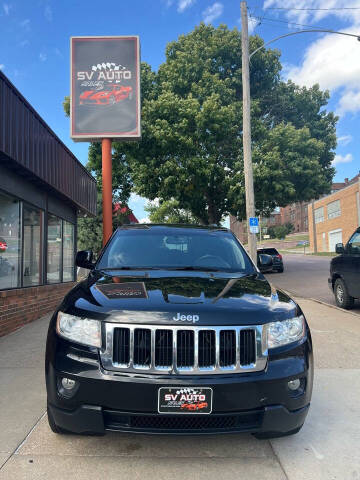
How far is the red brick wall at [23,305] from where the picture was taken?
273 inches

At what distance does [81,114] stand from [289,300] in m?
10.7

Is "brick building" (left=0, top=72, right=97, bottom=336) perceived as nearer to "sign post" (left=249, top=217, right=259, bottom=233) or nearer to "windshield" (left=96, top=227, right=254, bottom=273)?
"windshield" (left=96, top=227, right=254, bottom=273)

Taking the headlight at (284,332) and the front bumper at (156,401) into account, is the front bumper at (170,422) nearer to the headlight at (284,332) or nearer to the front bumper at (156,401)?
the front bumper at (156,401)

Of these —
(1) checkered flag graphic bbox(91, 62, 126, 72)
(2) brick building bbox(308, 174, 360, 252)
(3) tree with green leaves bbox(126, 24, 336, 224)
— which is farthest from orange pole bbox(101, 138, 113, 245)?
(2) brick building bbox(308, 174, 360, 252)

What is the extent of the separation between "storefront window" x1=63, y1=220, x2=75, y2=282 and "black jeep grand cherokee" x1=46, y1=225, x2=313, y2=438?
9.13 metres

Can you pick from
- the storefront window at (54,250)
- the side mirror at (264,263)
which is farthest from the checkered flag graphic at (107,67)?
the side mirror at (264,263)

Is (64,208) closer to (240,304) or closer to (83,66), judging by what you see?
(83,66)

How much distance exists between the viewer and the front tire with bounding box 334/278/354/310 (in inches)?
357

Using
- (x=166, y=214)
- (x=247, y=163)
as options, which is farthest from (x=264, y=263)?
(x=166, y=214)

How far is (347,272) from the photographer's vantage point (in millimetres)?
8758

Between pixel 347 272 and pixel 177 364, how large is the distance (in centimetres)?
722

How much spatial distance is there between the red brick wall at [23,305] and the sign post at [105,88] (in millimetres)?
3230

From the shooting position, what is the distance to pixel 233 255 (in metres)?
4.27

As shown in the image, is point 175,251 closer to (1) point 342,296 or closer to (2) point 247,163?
(1) point 342,296
